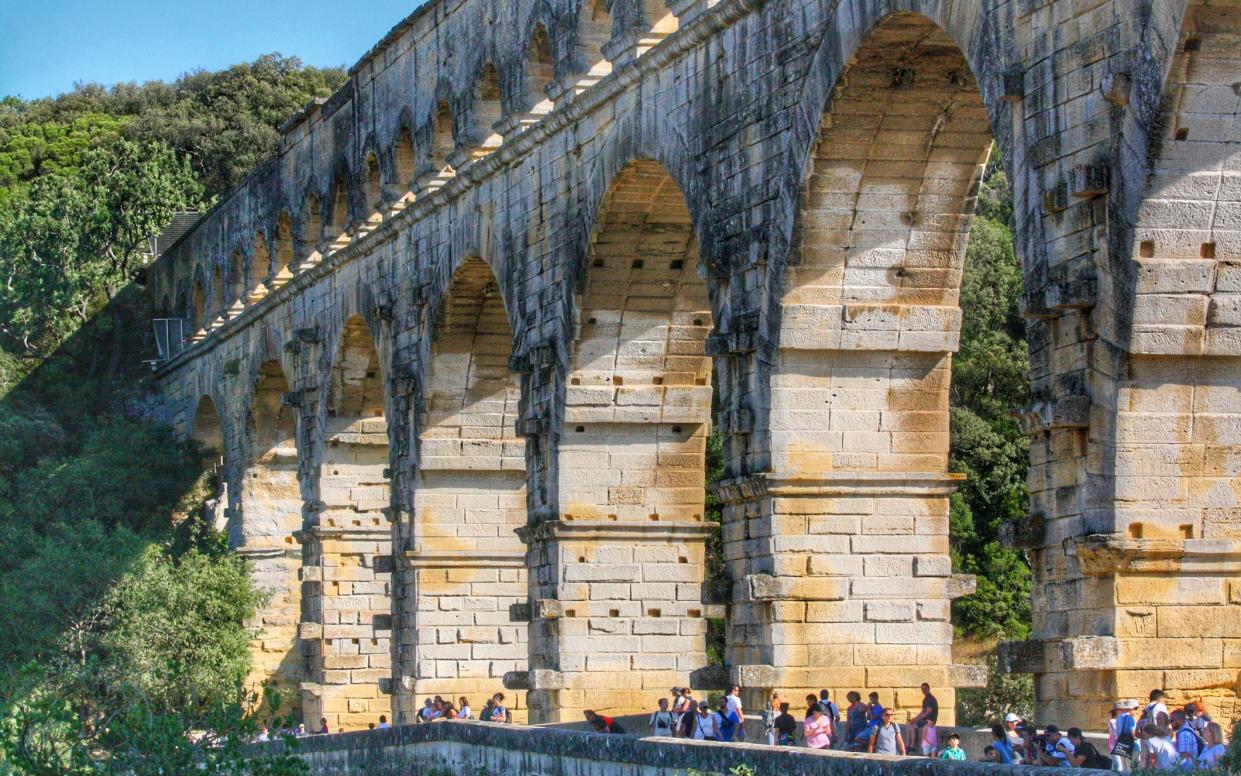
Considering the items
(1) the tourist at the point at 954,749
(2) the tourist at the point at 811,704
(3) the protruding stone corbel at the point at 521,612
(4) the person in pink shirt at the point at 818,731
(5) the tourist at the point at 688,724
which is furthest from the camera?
(3) the protruding stone corbel at the point at 521,612

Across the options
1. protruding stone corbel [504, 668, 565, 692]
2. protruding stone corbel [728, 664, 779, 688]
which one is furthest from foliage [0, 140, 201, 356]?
protruding stone corbel [728, 664, 779, 688]

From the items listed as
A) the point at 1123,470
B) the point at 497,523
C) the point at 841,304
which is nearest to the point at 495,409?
the point at 497,523

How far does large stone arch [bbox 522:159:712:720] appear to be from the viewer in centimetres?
2172

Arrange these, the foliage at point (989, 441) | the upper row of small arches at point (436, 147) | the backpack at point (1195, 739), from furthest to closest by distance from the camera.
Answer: the foliage at point (989, 441) → the upper row of small arches at point (436, 147) → the backpack at point (1195, 739)

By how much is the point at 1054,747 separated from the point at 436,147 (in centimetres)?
1619

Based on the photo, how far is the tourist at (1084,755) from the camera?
12.3m

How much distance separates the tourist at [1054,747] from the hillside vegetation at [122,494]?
6.46 metres

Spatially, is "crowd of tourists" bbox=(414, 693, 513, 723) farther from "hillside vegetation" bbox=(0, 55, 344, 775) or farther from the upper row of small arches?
the upper row of small arches

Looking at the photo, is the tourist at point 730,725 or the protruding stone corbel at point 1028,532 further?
the tourist at point 730,725

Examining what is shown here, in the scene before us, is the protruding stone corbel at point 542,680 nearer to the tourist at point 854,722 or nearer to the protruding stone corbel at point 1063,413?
the tourist at point 854,722

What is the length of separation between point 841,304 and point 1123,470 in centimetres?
492

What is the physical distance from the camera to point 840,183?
17391 mm

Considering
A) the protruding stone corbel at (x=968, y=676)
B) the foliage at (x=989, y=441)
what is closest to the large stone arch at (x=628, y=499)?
the protruding stone corbel at (x=968, y=676)

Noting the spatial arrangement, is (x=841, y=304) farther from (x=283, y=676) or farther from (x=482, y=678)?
(x=283, y=676)
